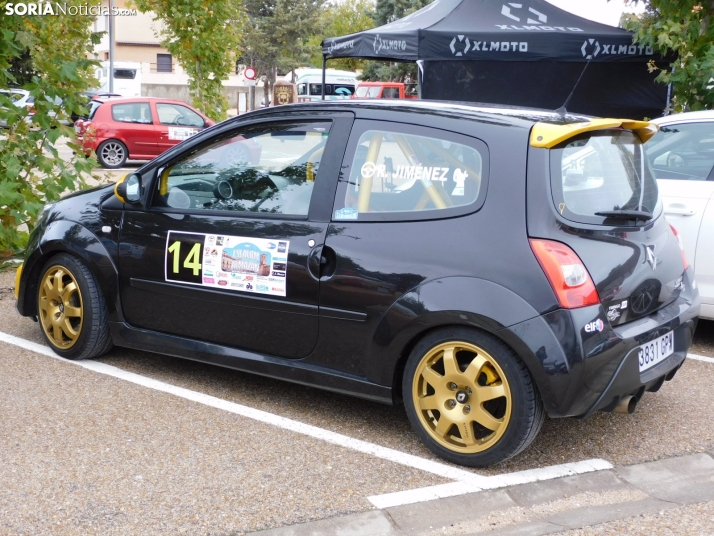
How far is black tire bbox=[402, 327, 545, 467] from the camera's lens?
358cm

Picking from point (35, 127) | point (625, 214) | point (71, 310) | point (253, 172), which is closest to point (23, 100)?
point (35, 127)

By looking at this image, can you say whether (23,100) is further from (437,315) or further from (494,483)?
(494,483)

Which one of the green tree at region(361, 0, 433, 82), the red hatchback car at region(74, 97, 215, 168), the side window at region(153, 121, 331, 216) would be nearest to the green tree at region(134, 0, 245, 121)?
the red hatchback car at region(74, 97, 215, 168)

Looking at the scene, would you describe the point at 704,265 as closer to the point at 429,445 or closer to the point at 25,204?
the point at 429,445

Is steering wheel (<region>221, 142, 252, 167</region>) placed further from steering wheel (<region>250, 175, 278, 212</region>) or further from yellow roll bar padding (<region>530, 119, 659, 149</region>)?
yellow roll bar padding (<region>530, 119, 659, 149</region>)

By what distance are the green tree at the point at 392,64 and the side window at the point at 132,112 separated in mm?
28641

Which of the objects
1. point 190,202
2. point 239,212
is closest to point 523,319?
point 239,212

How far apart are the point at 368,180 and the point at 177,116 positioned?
1542cm

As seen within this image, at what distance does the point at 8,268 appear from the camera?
783 cm

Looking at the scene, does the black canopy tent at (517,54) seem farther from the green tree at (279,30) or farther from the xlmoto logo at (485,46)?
the green tree at (279,30)

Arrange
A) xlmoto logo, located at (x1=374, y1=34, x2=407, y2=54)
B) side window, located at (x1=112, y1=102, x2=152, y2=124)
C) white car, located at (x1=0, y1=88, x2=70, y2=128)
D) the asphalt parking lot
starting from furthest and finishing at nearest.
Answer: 1. side window, located at (x1=112, y1=102, x2=152, y2=124)
2. xlmoto logo, located at (x1=374, y1=34, x2=407, y2=54)
3. white car, located at (x1=0, y1=88, x2=70, y2=128)
4. the asphalt parking lot

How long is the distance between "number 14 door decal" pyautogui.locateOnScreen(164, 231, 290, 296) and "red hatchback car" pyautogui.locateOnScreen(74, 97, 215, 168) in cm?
1401

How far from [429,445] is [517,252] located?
3.24 ft

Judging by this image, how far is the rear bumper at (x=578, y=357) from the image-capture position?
3.46m
